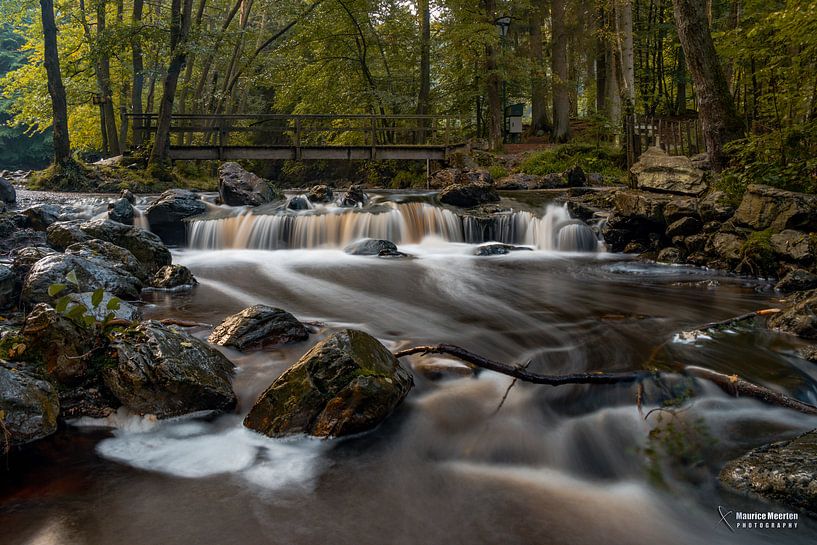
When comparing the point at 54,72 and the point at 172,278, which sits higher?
the point at 54,72

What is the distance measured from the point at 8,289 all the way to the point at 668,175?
36.8 ft

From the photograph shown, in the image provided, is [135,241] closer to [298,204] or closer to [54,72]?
[298,204]

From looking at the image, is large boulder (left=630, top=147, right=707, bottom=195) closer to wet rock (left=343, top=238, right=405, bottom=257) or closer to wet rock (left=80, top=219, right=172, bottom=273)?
wet rock (left=343, top=238, right=405, bottom=257)

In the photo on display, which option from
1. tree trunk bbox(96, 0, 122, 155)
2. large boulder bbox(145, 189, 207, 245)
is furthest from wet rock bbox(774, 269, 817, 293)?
tree trunk bbox(96, 0, 122, 155)

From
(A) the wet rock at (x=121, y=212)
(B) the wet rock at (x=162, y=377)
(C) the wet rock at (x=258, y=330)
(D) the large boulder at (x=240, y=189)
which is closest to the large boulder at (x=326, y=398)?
(B) the wet rock at (x=162, y=377)

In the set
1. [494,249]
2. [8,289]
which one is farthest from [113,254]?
[494,249]

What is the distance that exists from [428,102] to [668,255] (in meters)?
14.5

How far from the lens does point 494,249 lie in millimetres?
11922

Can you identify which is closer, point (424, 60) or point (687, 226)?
point (687, 226)

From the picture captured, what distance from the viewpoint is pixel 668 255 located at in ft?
32.4

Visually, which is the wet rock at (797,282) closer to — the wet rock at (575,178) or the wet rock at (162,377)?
the wet rock at (162,377)

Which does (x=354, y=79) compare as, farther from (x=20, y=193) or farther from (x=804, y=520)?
(x=804, y=520)

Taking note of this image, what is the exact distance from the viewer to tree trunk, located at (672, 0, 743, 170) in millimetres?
10250

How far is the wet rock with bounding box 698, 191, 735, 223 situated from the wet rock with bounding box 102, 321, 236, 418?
Answer: 337 inches
